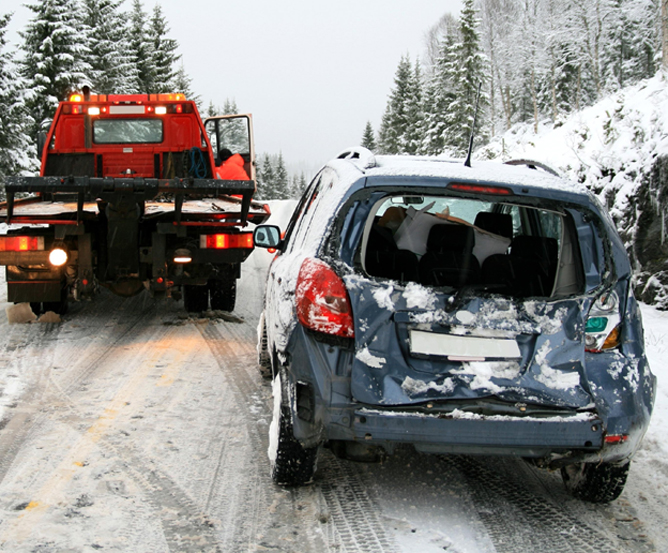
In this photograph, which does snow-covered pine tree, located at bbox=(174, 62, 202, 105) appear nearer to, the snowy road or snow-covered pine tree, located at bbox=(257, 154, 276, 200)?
snow-covered pine tree, located at bbox=(257, 154, 276, 200)

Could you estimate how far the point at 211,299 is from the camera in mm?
7984

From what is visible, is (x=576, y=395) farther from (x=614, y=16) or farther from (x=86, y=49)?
(x=614, y=16)

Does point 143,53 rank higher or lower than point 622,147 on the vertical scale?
higher

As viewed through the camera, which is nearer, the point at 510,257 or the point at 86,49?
the point at 510,257

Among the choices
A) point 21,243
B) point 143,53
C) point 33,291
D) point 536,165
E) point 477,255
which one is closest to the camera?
point 477,255

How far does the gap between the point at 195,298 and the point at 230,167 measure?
231cm

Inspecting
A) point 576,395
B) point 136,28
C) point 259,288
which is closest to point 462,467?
point 576,395

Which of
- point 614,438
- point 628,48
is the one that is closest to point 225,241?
point 614,438

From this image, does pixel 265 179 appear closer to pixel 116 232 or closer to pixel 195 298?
pixel 195 298

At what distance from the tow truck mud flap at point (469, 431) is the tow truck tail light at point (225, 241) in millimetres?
4531

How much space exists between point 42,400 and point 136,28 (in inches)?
1673

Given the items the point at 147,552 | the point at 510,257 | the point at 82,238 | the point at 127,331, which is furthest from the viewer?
the point at 127,331

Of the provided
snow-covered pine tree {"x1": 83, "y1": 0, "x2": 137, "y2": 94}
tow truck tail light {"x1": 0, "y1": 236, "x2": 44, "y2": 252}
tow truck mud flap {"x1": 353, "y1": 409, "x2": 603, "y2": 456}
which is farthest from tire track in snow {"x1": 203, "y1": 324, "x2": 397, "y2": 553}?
snow-covered pine tree {"x1": 83, "y1": 0, "x2": 137, "y2": 94}

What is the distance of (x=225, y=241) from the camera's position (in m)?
7.04
